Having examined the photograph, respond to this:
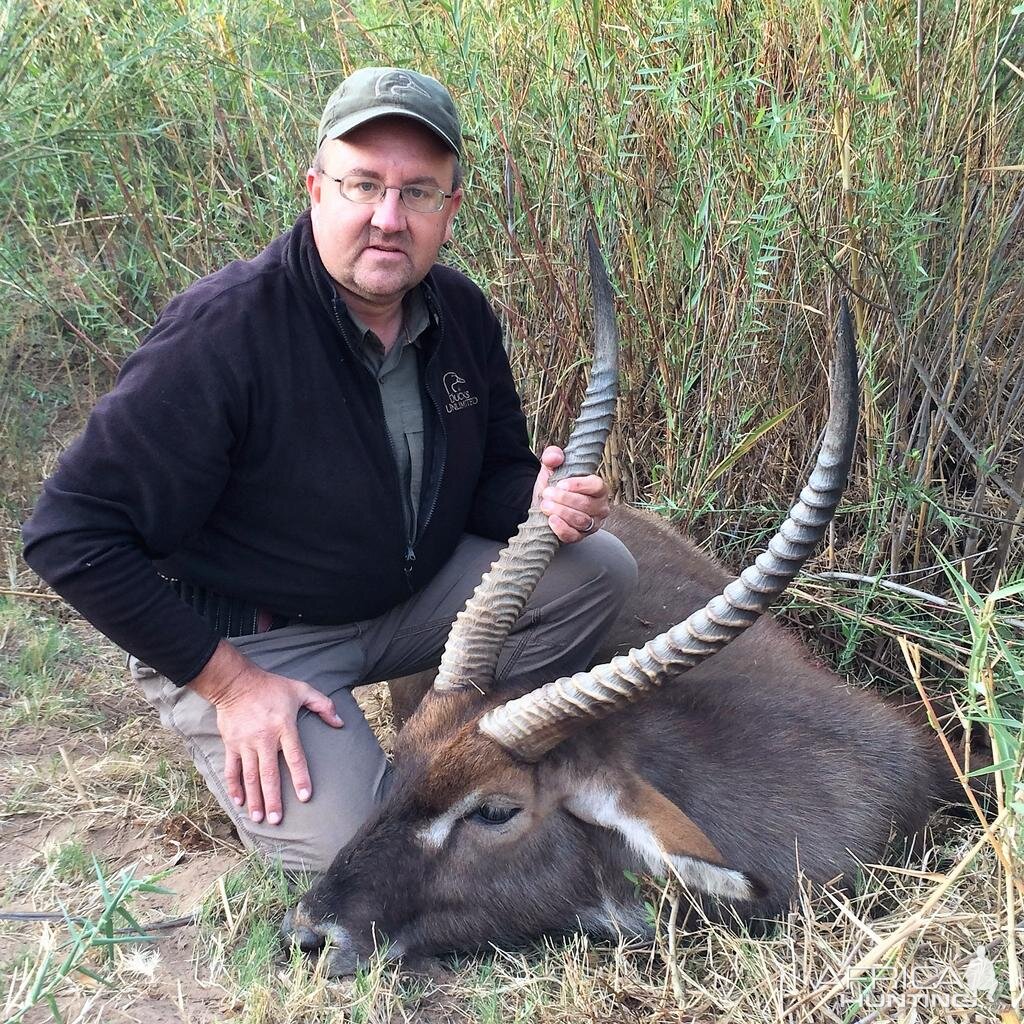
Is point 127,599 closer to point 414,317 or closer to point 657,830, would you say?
point 414,317

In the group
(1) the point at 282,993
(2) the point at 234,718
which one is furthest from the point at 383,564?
(1) the point at 282,993

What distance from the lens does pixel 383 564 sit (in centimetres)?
338

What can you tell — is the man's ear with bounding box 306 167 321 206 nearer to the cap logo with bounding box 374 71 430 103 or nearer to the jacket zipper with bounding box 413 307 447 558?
the cap logo with bounding box 374 71 430 103

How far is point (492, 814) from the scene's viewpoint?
3.01 meters

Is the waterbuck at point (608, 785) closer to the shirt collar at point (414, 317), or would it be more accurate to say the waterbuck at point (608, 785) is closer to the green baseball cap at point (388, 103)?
the shirt collar at point (414, 317)

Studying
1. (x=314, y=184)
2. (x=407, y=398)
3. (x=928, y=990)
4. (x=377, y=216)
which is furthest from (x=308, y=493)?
(x=928, y=990)

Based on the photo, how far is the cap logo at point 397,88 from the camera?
309cm

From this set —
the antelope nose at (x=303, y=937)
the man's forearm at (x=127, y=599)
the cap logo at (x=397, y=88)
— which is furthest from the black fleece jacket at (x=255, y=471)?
the antelope nose at (x=303, y=937)

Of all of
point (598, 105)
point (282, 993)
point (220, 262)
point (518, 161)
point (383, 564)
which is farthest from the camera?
point (220, 262)

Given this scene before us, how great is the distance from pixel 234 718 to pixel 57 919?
0.66 m

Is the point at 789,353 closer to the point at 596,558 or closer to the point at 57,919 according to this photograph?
the point at 596,558

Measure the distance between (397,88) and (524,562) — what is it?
137cm

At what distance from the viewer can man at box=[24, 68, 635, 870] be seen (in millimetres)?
2932

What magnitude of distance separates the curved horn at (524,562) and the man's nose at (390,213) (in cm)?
Result: 63
